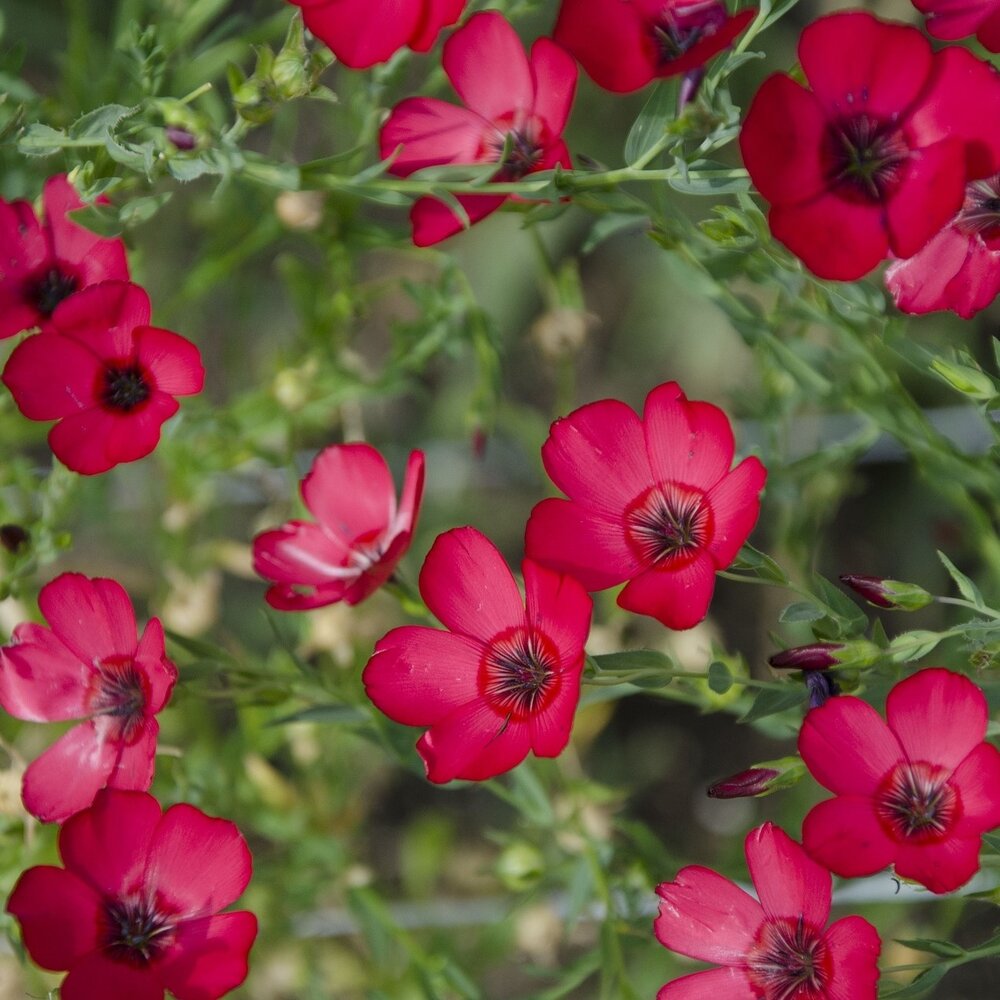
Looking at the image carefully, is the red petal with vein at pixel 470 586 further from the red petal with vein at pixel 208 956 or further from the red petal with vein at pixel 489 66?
the red petal with vein at pixel 489 66

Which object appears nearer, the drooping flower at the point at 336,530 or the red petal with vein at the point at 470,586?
the red petal with vein at the point at 470,586

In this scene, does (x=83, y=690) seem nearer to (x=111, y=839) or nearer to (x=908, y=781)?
(x=111, y=839)

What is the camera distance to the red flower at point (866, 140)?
64 centimetres

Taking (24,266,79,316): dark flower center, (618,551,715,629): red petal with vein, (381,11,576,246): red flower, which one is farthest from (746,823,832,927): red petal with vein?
(24,266,79,316): dark flower center

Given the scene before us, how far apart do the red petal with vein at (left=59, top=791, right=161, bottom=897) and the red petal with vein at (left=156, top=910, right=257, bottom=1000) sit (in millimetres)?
46

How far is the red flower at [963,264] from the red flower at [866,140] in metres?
0.04

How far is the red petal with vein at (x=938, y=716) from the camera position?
25.2 inches

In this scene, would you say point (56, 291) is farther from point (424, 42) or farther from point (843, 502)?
point (843, 502)

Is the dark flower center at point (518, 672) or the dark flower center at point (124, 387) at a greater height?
the dark flower center at point (124, 387)

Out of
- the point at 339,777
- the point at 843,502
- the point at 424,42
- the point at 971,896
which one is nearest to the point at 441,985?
the point at 339,777

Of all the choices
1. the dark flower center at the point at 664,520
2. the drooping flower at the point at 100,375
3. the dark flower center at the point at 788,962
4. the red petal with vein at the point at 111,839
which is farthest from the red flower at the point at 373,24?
the dark flower center at the point at 788,962

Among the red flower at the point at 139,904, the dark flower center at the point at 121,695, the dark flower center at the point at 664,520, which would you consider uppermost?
the dark flower center at the point at 664,520

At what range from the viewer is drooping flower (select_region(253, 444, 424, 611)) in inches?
31.5

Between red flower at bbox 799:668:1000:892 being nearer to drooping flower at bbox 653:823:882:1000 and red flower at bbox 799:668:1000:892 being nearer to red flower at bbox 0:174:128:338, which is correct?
drooping flower at bbox 653:823:882:1000
